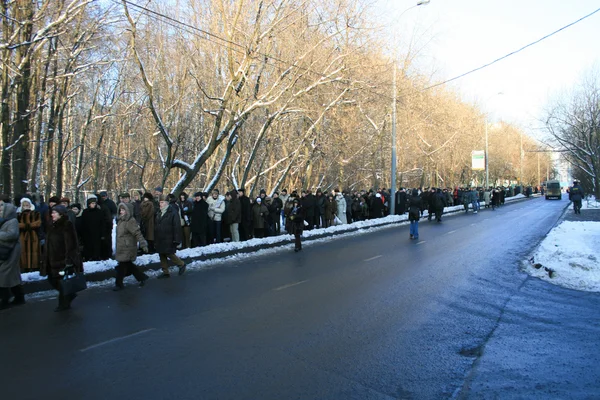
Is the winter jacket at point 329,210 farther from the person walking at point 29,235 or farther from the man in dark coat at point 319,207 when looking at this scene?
the person walking at point 29,235

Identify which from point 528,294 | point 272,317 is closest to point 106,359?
point 272,317

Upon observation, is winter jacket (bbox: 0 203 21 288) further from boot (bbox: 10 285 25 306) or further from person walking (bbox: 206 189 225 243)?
person walking (bbox: 206 189 225 243)

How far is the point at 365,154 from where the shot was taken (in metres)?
40.2

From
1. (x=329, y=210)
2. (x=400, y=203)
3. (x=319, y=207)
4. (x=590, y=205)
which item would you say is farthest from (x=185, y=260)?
(x=590, y=205)

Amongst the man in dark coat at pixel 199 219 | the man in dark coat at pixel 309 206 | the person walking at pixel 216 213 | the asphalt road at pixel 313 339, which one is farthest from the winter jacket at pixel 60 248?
the man in dark coat at pixel 309 206

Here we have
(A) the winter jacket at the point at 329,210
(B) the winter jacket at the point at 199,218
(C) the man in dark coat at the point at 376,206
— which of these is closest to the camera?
(B) the winter jacket at the point at 199,218

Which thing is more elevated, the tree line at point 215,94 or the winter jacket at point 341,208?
the tree line at point 215,94

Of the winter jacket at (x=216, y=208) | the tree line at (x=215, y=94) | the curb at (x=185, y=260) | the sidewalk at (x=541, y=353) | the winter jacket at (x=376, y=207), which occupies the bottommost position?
the sidewalk at (x=541, y=353)

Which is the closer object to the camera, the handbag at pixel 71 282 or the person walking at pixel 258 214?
the handbag at pixel 71 282

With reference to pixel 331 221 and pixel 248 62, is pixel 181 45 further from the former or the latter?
pixel 331 221

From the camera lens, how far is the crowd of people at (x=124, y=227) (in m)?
7.81

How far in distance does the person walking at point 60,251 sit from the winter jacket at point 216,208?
7775 mm

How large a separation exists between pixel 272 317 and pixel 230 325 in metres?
0.68

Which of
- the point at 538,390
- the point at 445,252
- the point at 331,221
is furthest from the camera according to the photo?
the point at 331,221
